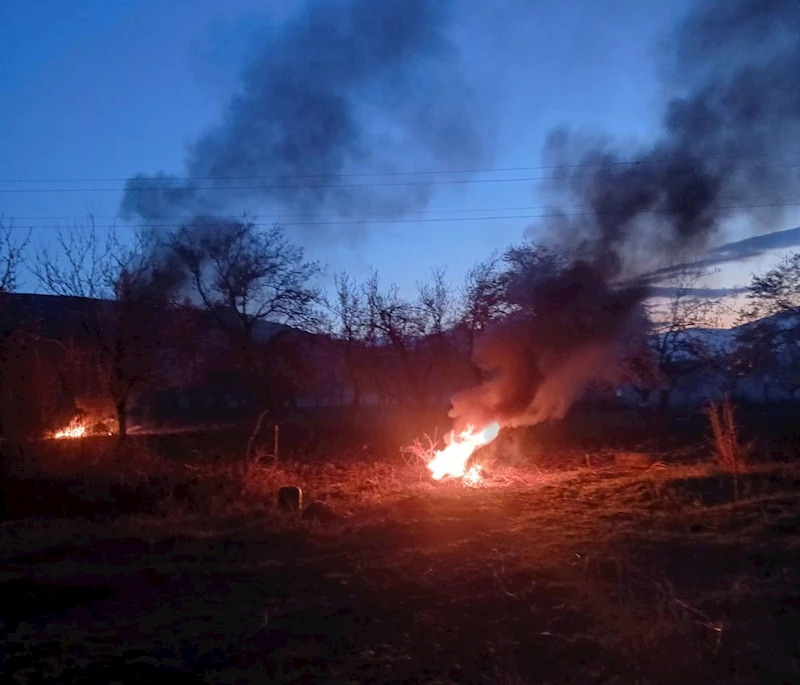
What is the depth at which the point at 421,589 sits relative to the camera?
9.53 metres

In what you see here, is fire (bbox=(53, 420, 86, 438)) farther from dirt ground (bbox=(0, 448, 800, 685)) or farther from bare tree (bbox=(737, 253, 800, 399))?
bare tree (bbox=(737, 253, 800, 399))

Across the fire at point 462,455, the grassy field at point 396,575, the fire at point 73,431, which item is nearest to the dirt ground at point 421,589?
the grassy field at point 396,575

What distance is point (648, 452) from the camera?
2480 cm

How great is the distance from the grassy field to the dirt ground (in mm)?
36

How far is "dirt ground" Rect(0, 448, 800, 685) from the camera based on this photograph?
6855 millimetres

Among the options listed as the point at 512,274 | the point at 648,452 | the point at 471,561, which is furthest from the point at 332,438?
the point at 471,561

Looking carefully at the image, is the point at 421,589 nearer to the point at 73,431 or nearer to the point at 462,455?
the point at 462,455

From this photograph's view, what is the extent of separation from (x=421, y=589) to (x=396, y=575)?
774mm

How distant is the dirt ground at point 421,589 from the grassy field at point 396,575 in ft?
0.12

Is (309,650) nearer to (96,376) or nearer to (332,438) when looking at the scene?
(96,376)

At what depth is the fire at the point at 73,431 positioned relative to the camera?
809 inches

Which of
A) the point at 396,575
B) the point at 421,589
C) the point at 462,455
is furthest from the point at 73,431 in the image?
the point at 421,589

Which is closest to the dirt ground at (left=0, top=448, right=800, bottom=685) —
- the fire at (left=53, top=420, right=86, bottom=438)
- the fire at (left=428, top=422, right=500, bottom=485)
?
the fire at (left=428, top=422, right=500, bottom=485)

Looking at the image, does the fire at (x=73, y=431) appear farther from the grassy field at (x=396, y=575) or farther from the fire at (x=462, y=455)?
the fire at (x=462, y=455)
